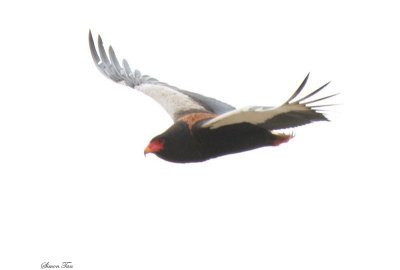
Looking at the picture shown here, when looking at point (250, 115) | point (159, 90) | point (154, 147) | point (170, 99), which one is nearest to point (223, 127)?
point (250, 115)

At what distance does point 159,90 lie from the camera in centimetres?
1110

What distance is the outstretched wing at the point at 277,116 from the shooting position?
8445mm

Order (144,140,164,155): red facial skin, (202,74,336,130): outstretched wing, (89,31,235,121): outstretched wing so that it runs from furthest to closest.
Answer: (89,31,235,121): outstretched wing < (144,140,164,155): red facial skin < (202,74,336,130): outstretched wing

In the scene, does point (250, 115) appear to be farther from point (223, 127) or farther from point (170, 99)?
point (170, 99)

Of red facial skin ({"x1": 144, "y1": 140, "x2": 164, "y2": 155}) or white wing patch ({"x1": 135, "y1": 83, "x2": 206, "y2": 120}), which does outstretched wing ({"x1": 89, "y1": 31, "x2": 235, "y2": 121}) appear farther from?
red facial skin ({"x1": 144, "y1": 140, "x2": 164, "y2": 155})

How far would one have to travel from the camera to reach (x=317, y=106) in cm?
849

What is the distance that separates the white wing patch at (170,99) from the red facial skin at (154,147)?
0.76 m

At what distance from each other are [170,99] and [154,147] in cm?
149

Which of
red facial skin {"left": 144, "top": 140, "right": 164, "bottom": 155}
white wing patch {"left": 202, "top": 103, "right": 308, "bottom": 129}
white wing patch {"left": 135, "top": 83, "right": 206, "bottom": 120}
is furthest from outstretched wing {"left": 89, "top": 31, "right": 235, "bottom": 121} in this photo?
white wing patch {"left": 202, "top": 103, "right": 308, "bottom": 129}

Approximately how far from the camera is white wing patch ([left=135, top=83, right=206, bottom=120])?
1021 centimetres

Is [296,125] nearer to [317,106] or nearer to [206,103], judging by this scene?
[317,106]

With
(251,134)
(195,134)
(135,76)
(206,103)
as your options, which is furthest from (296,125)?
(135,76)

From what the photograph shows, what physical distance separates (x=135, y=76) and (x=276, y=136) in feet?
10.0

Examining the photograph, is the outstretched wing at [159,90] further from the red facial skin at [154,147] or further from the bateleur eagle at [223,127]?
the red facial skin at [154,147]
